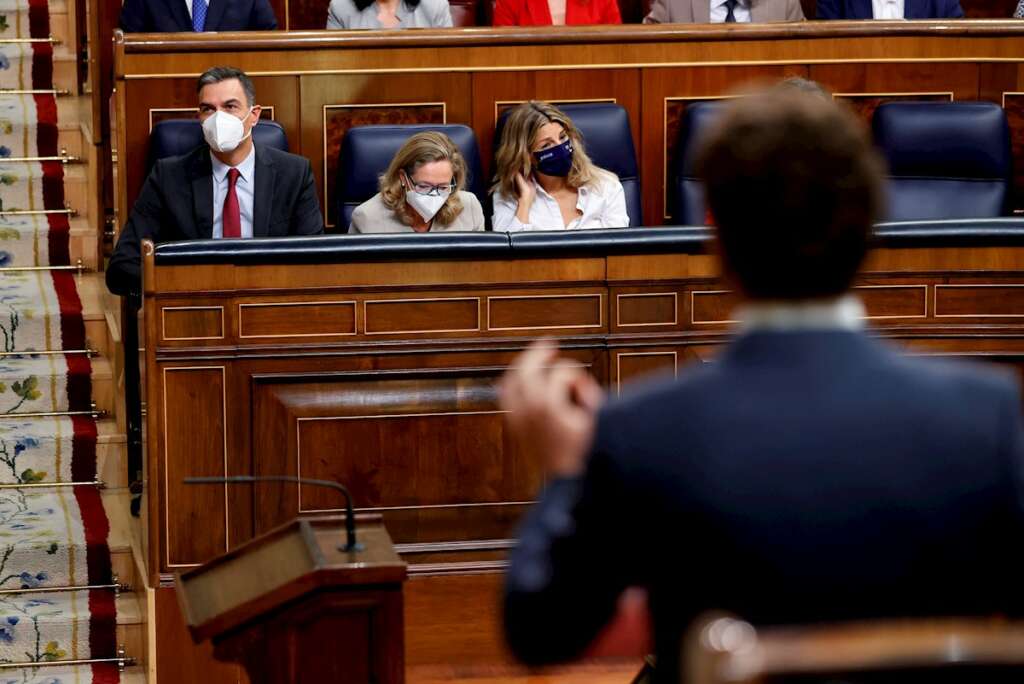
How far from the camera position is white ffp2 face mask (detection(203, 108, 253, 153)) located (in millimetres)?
3117

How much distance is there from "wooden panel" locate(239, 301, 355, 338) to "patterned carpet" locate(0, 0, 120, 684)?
673 millimetres

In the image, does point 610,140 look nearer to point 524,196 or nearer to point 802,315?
point 524,196

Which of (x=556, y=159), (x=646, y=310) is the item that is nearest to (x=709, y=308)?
(x=646, y=310)

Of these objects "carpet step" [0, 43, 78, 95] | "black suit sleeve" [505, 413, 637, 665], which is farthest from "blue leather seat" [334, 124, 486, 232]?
"black suit sleeve" [505, 413, 637, 665]

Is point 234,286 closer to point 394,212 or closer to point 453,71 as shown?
point 394,212

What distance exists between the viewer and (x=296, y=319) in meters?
2.49

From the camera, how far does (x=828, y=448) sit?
0.86 meters

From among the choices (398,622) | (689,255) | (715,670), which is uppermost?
(689,255)

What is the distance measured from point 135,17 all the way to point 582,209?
1.29 metres

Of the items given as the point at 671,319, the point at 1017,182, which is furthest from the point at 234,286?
the point at 1017,182

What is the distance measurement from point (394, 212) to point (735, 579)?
2324 mm

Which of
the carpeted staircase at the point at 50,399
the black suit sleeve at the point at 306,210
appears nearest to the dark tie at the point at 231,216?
the black suit sleeve at the point at 306,210

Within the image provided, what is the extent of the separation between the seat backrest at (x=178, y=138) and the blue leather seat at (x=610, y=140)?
481 mm

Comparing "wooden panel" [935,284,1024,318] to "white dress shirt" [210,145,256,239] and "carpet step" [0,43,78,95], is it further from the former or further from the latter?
"carpet step" [0,43,78,95]
